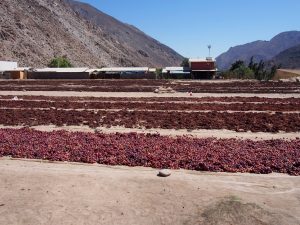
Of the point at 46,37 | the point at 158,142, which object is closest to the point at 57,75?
the point at 46,37

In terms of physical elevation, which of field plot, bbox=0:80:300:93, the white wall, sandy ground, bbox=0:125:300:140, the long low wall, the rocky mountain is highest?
the rocky mountain

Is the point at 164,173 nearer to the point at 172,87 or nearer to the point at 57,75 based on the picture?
the point at 172,87

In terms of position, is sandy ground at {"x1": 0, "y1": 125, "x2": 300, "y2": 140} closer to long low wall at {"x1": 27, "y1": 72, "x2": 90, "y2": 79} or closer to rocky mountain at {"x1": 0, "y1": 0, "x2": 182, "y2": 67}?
long low wall at {"x1": 27, "y1": 72, "x2": 90, "y2": 79}

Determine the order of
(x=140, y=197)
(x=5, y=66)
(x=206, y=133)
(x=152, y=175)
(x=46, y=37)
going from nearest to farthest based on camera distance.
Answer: (x=140, y=197) → (x=152, y=175) → (x=206, y=133) → (x=5, y=66) → (x=46, y=37)

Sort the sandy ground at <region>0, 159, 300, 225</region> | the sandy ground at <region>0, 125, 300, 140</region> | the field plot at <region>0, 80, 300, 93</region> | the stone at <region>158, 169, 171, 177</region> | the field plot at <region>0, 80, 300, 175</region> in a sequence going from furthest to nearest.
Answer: the field plot at <region>0, 80, 300, 93</region>
the sandy ground at <region>0, 125, 300, 140</region>
the field plot at <region>0, 80, 300, 175</region>
the stone at <region>158, 169, 171, 177</region>
the sandy ground at <region>0, 159, 300, 225</region>

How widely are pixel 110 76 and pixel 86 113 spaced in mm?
78883

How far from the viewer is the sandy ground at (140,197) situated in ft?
33.7

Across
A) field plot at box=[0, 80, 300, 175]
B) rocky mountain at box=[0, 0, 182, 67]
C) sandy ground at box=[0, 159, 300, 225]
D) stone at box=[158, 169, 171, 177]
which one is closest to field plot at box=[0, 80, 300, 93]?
field plot at box=[0, 80, 300, 175]

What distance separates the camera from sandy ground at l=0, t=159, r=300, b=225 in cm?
1027

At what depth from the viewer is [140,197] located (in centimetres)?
1160

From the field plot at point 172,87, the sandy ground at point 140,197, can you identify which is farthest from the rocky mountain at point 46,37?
the sandy ground at point 140,197

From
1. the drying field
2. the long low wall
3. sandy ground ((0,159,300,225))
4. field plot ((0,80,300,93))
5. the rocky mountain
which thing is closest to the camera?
sandy ground ((0,159,300,225))

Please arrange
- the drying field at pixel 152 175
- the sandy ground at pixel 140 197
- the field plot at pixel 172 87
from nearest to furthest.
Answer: the sandy ground at pixel 140 197
the drying field at pixel 152 175
the field plot at pixel 172 87

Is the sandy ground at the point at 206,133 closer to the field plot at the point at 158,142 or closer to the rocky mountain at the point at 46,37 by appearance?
the field plot at the point at 158,142
